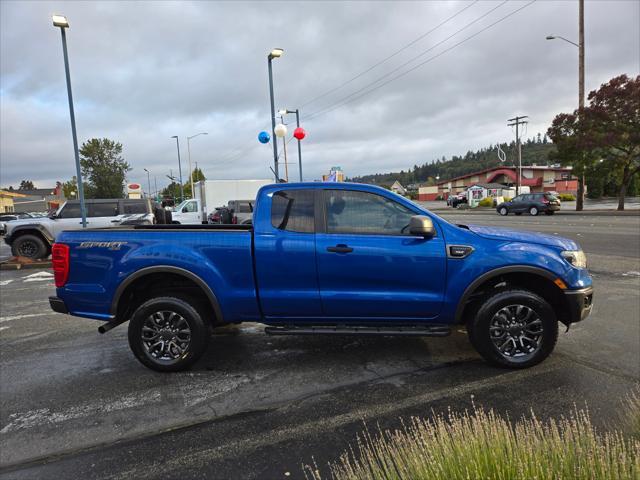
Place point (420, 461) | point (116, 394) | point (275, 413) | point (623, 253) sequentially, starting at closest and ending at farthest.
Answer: point (420, 461) → point (275, 413) → point (116, 394) → point (623, 253)

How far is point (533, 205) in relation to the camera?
30500mm

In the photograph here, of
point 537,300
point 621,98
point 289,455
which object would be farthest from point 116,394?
point 621,98

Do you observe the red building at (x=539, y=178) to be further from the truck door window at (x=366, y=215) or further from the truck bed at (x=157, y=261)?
the truck bed at (x=157, y=261)

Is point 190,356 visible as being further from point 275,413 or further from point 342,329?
point 342,329

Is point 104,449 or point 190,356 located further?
point 190,356

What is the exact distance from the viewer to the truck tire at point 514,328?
3943mm

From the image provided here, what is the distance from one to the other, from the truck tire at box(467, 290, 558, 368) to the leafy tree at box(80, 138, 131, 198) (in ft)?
214

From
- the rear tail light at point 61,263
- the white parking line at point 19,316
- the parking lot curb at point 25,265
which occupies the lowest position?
the white parking line at point 19,316

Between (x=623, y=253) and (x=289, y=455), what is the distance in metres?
11.6

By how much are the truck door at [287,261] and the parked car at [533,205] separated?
99.4 ft

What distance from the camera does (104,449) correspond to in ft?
9.75

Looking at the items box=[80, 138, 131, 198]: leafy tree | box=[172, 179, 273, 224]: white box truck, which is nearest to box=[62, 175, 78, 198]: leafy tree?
box=[80, 138, 131, 198]: leafy tree

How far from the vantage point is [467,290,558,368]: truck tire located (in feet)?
12.9

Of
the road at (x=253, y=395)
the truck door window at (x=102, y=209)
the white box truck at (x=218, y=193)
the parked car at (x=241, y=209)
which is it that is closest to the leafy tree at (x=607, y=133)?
the white box truck at (x=218, y=193)
